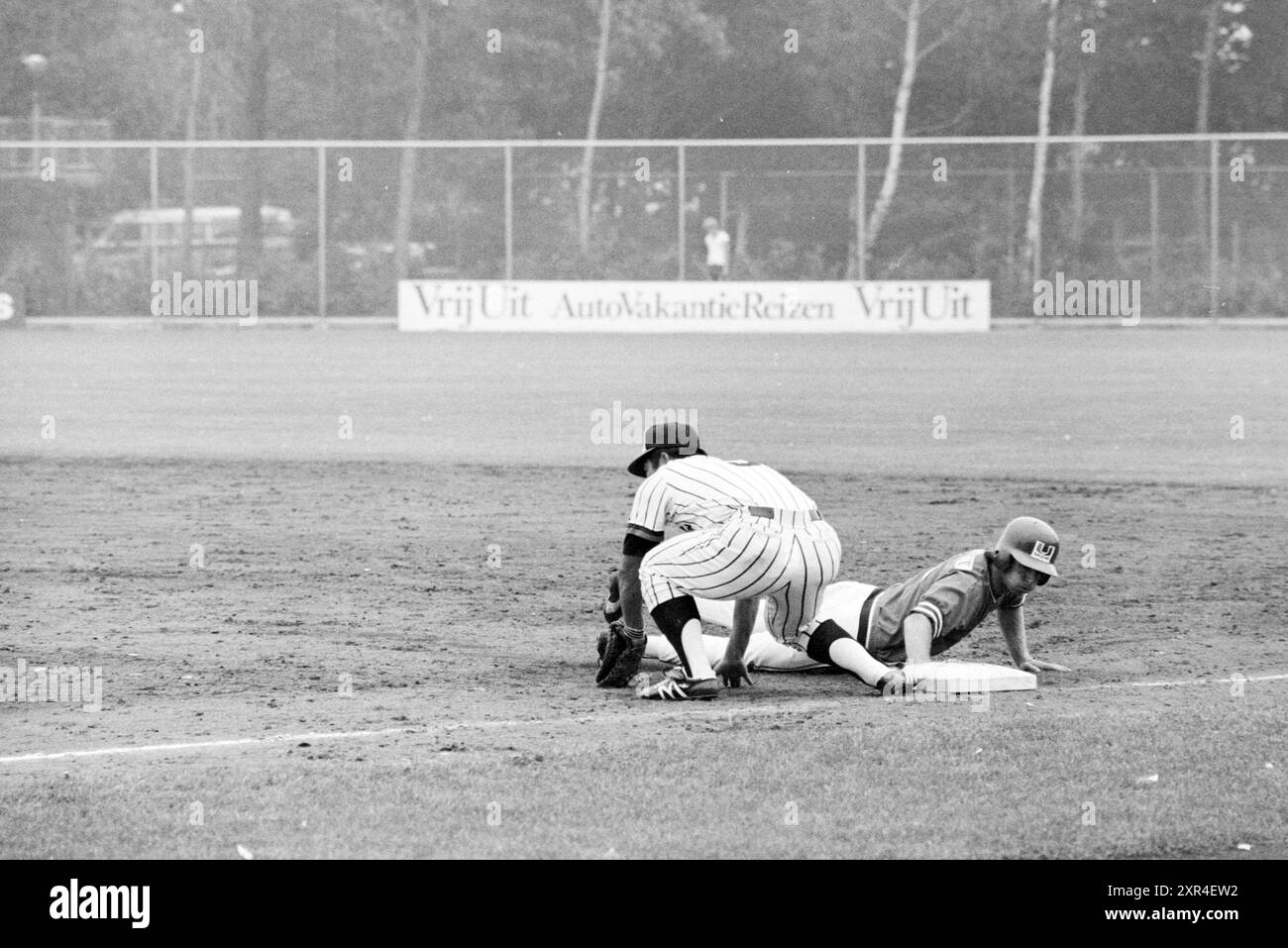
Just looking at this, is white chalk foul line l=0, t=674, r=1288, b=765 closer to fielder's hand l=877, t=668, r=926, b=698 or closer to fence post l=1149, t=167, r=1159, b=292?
fielder's hand l=877, t=668, r=926, b=698

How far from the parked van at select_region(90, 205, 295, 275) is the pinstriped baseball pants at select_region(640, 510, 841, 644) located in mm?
30490

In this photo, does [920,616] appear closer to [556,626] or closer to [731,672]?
[731,672]

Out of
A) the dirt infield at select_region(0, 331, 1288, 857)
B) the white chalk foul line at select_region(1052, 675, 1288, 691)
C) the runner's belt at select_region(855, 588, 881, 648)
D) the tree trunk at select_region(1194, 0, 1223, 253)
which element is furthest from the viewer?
the tree trunk at select_region(1194, 0, 1223, 253)

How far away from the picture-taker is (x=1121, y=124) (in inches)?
1735

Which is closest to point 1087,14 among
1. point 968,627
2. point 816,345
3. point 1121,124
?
point 1121,124

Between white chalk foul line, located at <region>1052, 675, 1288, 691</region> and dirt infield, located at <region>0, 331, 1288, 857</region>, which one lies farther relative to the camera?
white chalk foul line, located at <region>1052, 675, 1288, 691</region>

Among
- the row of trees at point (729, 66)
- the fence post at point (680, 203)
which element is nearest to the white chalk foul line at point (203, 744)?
the fence post at point (680, 203)

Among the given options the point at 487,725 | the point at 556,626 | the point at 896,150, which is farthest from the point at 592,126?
the point at 487,725

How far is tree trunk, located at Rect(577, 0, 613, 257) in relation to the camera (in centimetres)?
3581

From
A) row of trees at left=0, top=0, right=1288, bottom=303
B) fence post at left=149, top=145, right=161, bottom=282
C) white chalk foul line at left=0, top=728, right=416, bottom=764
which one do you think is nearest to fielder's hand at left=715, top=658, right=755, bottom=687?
white chalk foul line at left=0, top=728, right=416, bottom=764

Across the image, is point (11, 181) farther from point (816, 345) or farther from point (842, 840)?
point (842, 840)

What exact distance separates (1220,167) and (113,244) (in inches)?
858

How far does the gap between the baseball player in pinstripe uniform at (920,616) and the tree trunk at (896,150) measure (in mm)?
26738

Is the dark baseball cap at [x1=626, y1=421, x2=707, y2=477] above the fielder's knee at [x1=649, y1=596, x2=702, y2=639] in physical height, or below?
above
